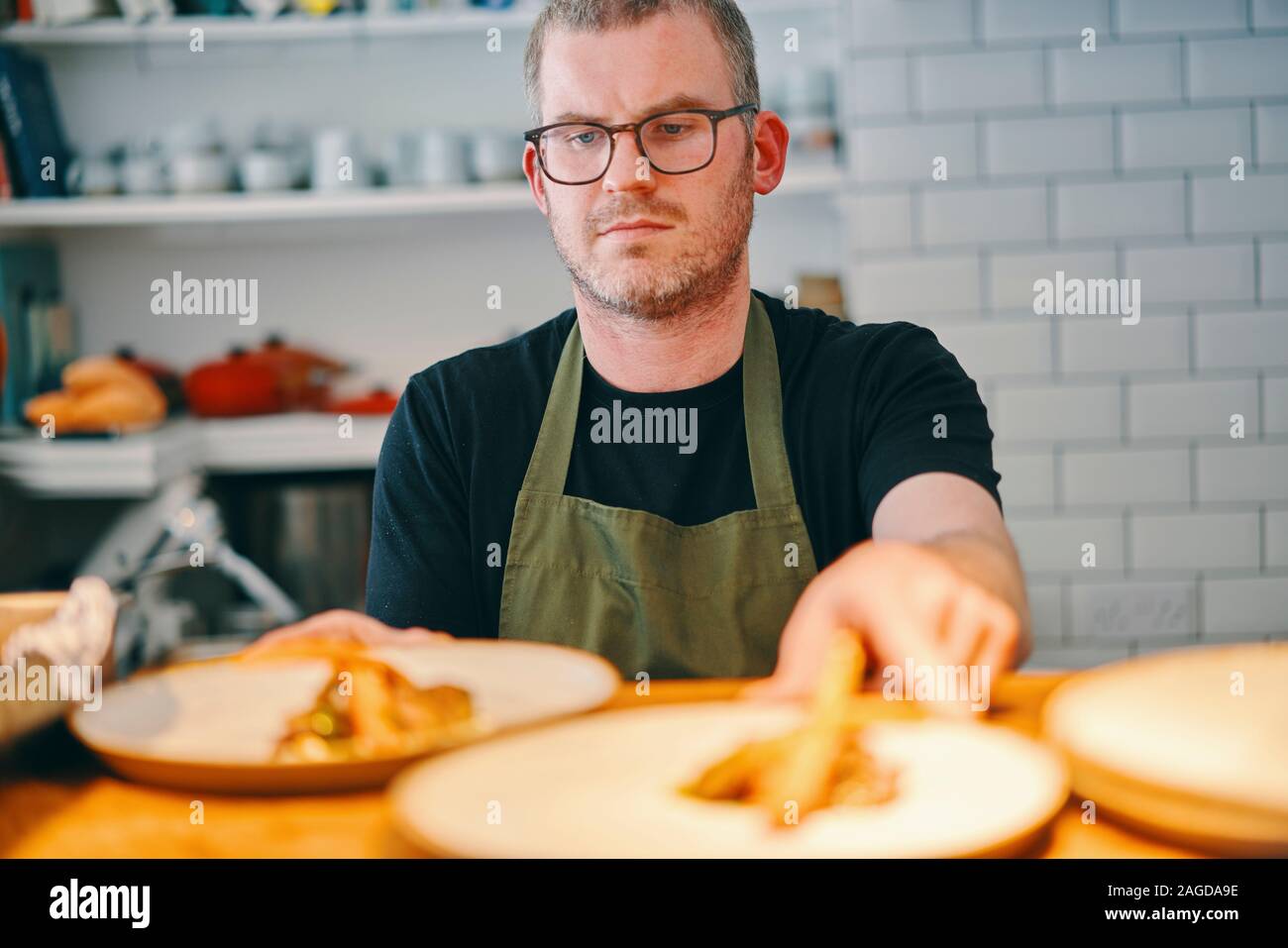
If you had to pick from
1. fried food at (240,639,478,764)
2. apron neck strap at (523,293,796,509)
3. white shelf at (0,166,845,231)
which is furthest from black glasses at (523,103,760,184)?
white shelf at (0,166,845,231)

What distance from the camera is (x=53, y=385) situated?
1890 millimetres

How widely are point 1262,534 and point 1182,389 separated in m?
0.21

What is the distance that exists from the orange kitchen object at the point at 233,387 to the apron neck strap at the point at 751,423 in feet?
3.41

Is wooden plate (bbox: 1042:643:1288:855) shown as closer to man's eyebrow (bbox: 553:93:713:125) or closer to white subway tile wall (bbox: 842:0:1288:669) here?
man's eyebrow (bbox: 553:93:713:125)

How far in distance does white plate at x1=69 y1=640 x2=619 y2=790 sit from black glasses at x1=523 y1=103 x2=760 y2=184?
384 millimetres

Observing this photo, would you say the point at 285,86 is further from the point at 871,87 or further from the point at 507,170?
the point at 871,87

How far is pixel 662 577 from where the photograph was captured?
2.64 feet

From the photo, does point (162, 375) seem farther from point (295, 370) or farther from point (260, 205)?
point (260, 205)

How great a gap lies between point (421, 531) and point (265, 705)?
0.40 m

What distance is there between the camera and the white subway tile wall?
60.0 inches

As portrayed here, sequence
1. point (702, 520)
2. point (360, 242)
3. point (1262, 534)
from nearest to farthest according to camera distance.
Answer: point (702, 520) → point (1262, 534) → point (360, 242)

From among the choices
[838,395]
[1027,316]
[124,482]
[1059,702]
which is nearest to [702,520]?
[838,395]

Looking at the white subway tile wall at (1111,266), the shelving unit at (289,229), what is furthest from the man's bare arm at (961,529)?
the shelving unit at (289,229)

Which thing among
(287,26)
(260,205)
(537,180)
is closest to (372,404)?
(260,205)
